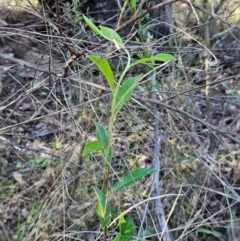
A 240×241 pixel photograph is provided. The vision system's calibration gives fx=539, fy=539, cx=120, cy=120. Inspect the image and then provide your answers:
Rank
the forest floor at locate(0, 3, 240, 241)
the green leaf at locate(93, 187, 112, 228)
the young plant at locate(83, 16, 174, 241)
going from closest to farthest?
the young plant at locate(83, 16, 174, 241), the green leaf at locate(93, 187, 112, 228), the forest floor at locate(0, 3, 240, 241)

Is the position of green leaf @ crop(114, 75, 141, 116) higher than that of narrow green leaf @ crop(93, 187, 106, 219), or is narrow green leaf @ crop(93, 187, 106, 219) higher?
green leaf @ crop(114, 75, 141, 116)

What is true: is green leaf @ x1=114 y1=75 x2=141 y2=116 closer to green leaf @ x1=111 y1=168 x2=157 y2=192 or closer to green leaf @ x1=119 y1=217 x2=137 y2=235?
green leaf @ x1=111 y1=168 x2=157 y2=192

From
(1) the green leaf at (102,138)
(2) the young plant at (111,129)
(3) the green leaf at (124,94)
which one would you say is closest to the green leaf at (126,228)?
(2) the young plant at (111,129)

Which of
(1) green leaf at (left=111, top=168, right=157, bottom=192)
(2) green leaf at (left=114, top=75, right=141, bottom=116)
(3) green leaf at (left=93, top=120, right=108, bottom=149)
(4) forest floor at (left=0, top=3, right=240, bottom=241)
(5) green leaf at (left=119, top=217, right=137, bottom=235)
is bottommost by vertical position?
(4) forest floor at (left=0, top=3, right=240, bottom=241)

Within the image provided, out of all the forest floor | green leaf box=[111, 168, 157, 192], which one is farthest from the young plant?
the forest floor

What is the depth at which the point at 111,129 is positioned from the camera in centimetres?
149

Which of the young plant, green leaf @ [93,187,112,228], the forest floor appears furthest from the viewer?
the forest floor

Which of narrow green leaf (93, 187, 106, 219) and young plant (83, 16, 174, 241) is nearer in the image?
young plant (83, 16, 174, 241)

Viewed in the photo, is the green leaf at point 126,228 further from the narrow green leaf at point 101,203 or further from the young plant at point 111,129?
the narrow green leaf at point 101,203

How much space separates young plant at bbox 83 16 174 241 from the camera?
1.46 m

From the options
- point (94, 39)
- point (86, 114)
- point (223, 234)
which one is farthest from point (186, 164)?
point (94, 39)

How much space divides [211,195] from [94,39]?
1085 millimetres

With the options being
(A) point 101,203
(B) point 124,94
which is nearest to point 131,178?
(A) point 101,203

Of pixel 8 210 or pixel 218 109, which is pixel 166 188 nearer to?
pixel 8 210
